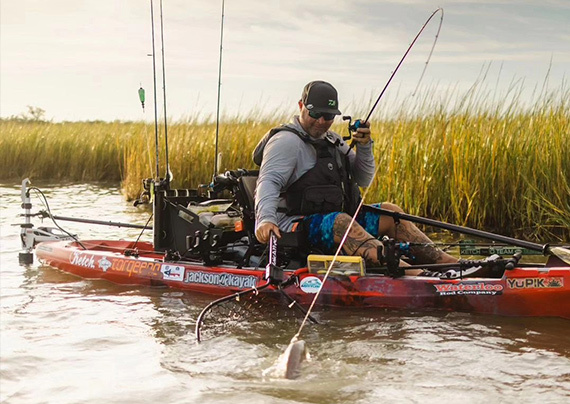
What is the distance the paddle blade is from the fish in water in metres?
2.11

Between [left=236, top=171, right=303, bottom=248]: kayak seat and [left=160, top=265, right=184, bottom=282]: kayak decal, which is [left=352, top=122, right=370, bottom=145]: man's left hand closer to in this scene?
[left=236, top=171, right=303, bottom=248]: kayak seat

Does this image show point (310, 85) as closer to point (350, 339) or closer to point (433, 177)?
point (350, 339)

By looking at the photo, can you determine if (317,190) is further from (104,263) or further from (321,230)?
(104,263)

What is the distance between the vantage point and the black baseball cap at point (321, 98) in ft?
22.0

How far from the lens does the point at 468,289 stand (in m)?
6.25

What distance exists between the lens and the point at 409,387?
4816 millimetres

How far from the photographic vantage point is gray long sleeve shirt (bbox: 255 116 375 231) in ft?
21.2

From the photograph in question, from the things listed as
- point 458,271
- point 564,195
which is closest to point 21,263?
point 458,271

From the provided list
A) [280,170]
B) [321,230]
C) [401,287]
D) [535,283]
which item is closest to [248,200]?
[280,170]

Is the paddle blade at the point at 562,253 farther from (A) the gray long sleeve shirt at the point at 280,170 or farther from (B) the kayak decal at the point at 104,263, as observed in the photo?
(B) the kayak decal at the point at 104,263

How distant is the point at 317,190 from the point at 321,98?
74 cm

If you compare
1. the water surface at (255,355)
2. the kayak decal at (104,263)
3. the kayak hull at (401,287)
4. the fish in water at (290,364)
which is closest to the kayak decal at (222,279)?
the kayak hull at (401,287)

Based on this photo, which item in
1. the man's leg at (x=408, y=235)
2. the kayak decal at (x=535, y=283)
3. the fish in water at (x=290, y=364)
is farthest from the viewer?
the man's leg at (x=408, y=235)

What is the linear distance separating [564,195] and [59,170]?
44.3 ft
